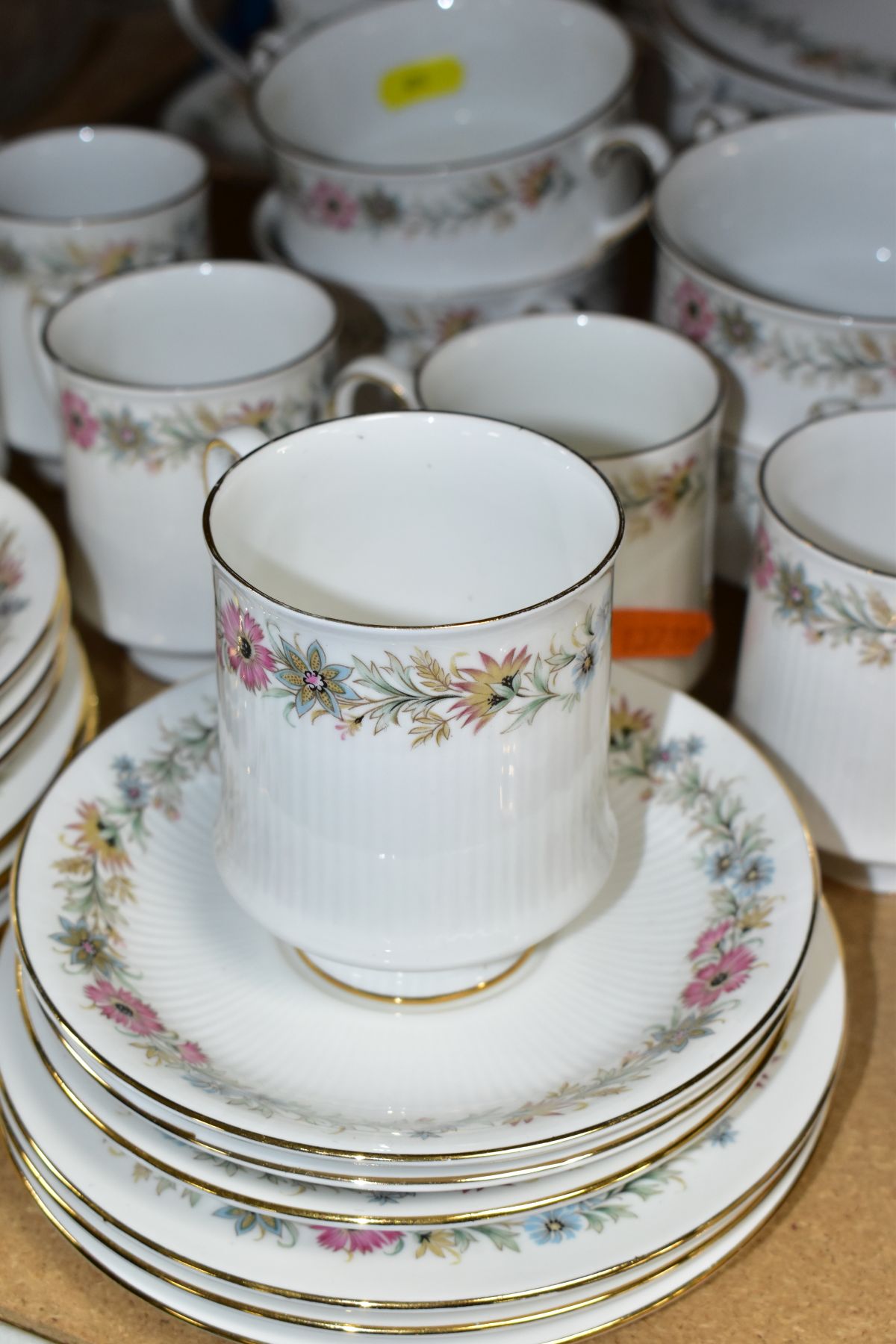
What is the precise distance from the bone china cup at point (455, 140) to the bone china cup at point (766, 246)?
0.13 feet

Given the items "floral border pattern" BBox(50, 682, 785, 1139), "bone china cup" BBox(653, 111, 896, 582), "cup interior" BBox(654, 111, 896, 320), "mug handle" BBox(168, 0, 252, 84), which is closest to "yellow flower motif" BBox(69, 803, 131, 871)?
"floral border pattern" BBox(50, 682, 785, 1139)

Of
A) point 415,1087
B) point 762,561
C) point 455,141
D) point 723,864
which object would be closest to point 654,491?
point 762,561

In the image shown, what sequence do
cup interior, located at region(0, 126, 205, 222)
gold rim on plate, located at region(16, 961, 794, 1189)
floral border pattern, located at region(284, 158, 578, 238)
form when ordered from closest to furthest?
gold rim on plate, located at region(16, 961, 794, 1189)
floral border pattern, located at region(284, 158, 578, 238)
cup interior, located at region(0, 126, 205, 222)

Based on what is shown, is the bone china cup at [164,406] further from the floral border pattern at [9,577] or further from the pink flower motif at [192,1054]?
the pink flower motif at [192,1054]

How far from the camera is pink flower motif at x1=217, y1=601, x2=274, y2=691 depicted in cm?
42

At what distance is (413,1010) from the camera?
0.48 meters

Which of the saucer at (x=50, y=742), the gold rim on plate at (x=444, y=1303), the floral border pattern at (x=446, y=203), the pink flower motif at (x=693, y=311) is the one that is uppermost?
the floral border pattern at (x=446, y=203)

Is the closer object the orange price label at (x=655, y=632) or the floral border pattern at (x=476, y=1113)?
the floral border pattern at (x=476, y=1113)

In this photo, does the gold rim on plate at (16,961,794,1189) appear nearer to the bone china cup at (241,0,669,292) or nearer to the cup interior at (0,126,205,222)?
the bone china cup at (241,0,669,292)

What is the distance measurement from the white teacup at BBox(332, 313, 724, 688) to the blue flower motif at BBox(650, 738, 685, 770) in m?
0.06

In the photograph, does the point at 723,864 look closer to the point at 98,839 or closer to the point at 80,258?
the point at 98,839

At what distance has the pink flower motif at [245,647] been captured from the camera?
0.42 m

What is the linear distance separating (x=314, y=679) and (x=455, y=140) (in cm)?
58

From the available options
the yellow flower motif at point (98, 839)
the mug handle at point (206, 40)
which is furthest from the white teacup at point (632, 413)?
the mug handle at point (206, 40)
